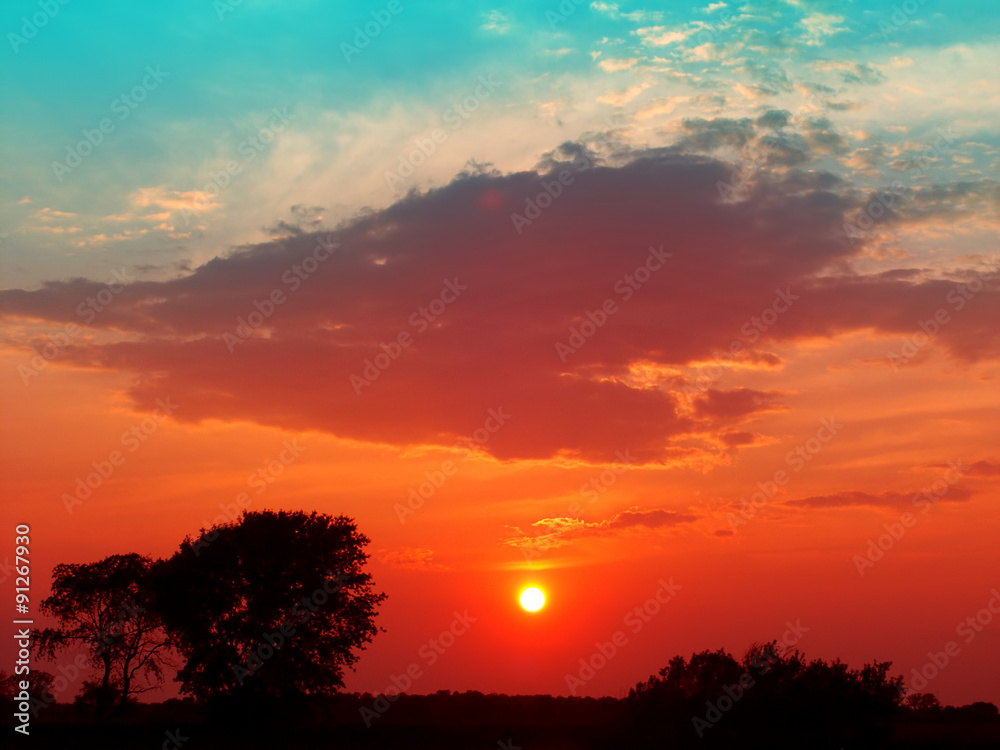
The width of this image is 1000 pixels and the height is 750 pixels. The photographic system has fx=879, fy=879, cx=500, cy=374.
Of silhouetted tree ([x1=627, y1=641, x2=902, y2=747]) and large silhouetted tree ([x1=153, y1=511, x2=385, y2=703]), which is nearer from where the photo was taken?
silhouetted tree ([x1=627, y1=641, x2=902, y2=747])

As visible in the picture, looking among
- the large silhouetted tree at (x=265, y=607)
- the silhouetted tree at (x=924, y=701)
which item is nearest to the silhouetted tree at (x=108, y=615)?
the large silhouetted tree at (x=265, y=607)

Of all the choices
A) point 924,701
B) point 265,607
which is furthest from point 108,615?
point 924,701

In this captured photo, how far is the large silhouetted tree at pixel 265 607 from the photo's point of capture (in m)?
52.5

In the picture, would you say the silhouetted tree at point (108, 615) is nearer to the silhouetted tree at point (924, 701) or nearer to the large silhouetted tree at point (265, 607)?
the large silhouetted tree at point (265, 607)

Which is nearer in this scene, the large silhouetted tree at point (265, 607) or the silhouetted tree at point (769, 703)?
the silhouetted tree at point (769, 703)

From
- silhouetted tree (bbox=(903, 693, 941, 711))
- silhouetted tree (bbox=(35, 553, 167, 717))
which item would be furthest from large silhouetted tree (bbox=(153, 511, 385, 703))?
silhouetted tree (bbox=(903, 693, 941, 711))

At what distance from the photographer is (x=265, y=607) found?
5303cm

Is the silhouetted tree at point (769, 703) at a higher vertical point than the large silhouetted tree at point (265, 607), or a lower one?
lower

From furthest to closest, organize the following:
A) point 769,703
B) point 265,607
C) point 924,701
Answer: point 924,701, point 265,607, point 769,703

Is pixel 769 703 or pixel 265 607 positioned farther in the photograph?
pixel 265 607

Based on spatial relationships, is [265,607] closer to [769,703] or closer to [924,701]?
[769,703]

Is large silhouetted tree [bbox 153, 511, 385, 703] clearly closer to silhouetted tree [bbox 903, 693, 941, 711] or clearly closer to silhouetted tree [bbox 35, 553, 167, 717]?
silhouetted tree [bbox 35, 553, 167, 717]

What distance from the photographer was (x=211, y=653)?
52.6 metres

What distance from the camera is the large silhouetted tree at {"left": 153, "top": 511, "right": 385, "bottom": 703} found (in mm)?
52531
